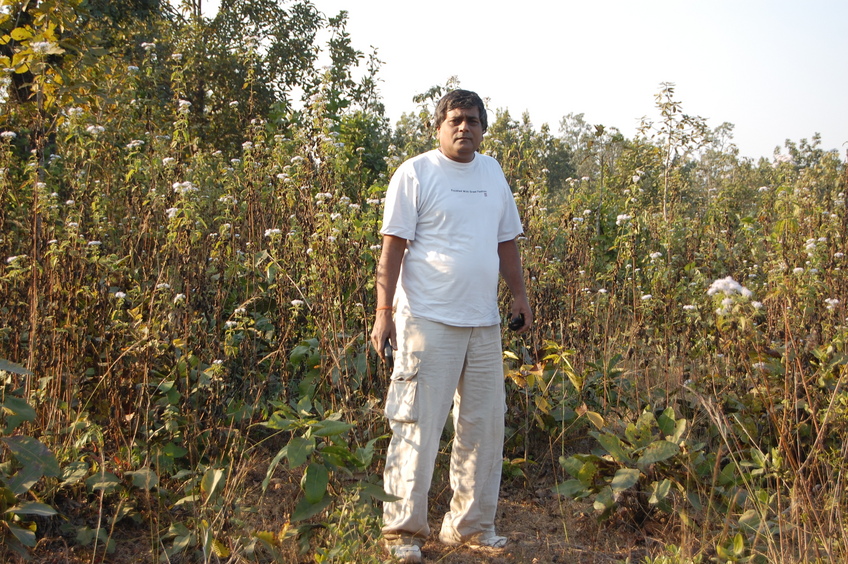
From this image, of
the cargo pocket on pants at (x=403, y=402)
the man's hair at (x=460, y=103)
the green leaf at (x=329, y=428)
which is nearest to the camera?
the green leaf at (x=329, y=428)

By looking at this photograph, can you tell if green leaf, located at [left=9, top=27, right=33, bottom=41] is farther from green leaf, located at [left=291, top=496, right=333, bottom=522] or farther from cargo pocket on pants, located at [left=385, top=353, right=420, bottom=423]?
green leaf, located at [left=291, top=496, right=333, bottom=522]

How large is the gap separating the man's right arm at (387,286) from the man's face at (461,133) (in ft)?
1.50

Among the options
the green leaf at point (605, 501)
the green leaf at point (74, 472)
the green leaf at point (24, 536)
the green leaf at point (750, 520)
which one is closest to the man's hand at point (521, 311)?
the green leaf at point (605, 501)

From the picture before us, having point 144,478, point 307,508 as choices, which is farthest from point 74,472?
point 307,508

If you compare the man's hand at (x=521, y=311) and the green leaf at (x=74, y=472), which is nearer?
the green leaf at (x=74, y=472)

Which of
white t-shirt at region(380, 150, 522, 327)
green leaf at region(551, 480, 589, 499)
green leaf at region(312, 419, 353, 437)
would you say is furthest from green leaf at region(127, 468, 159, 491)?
green leaf at region(551, 480, 589, 499)

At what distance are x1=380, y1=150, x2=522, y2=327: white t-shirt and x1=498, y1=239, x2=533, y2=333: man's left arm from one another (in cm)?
31

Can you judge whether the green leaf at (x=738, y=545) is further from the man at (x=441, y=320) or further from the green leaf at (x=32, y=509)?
the green leaf at (x=32, y=509)

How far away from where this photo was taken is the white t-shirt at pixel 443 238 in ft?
11.3

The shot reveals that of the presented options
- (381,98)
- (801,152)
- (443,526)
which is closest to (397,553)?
(443,526)

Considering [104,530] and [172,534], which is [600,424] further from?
[104,530]

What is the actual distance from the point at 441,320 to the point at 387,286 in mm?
271

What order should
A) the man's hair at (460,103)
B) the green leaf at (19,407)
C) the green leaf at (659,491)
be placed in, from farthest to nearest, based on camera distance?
the green leaf at (659,491) < the man's hair at (460,103) < the green leaf at (19,407)

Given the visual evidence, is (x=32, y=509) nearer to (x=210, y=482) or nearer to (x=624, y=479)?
(x=210, y=482)
